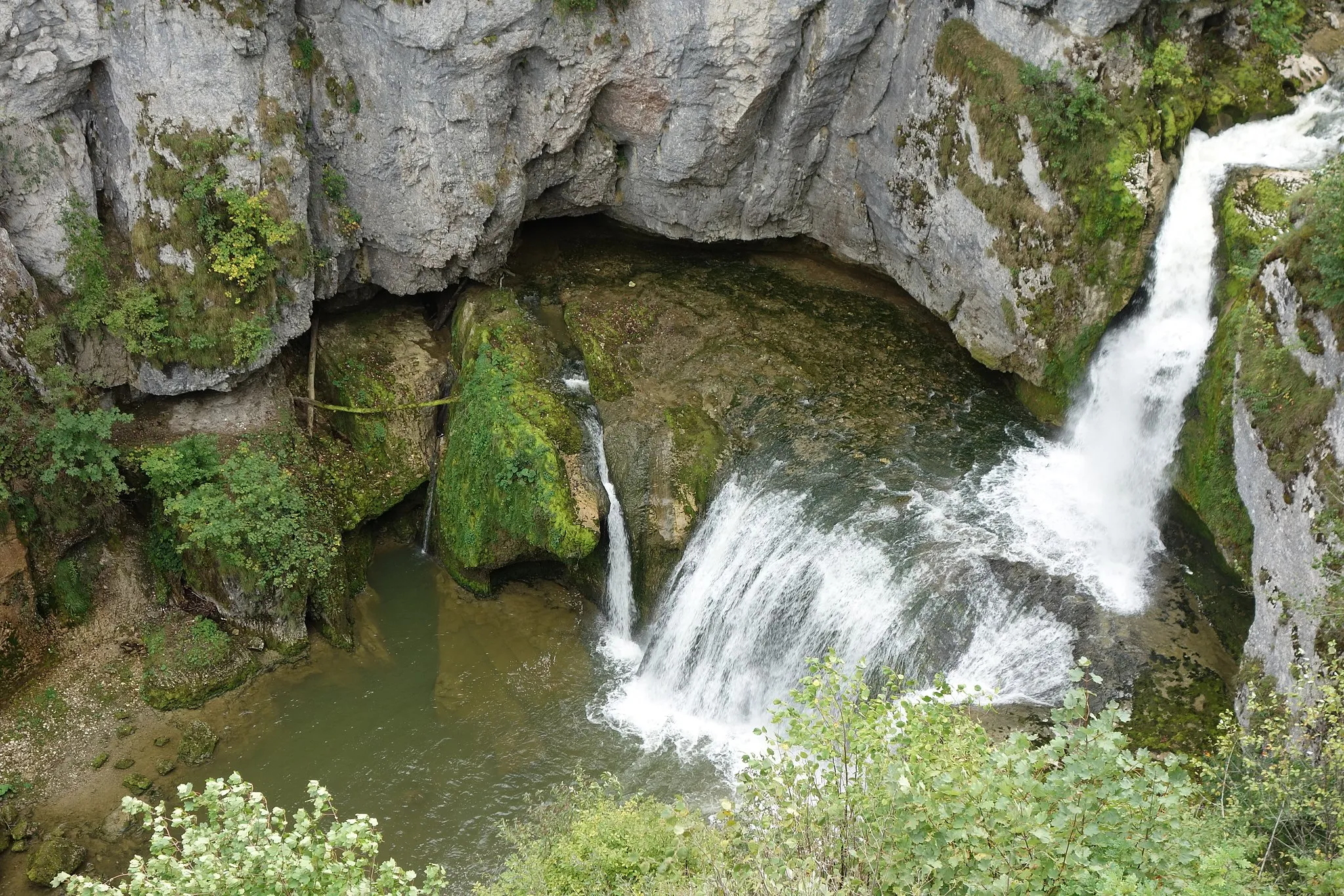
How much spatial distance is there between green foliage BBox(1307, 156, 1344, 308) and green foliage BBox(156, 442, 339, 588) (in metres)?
12.5

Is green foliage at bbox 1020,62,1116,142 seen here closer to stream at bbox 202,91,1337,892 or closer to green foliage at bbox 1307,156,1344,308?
stream at bbox 202,91,1337,892

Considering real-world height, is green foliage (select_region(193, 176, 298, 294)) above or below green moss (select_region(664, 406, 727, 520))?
above

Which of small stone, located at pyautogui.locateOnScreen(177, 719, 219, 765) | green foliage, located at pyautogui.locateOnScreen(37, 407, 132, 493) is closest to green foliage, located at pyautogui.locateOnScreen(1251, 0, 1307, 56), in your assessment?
green foliage, located at pyautogui.locateOnScreen(37, 407, 132, 493)

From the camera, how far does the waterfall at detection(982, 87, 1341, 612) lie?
12.0m

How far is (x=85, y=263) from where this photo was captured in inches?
539

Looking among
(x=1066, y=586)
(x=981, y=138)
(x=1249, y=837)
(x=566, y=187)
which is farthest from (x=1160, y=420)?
(x=566, y=187)

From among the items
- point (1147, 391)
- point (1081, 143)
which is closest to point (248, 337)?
point (1081, 143)

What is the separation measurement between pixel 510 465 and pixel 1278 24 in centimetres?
1168

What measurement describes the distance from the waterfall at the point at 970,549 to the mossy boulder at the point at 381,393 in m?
5.12

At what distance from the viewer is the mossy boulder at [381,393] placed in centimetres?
1583

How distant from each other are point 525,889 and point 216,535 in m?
7.55

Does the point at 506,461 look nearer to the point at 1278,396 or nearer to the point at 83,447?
the point at 83,447

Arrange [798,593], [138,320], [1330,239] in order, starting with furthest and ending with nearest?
[138,320]
[798,593]
[1330,239]

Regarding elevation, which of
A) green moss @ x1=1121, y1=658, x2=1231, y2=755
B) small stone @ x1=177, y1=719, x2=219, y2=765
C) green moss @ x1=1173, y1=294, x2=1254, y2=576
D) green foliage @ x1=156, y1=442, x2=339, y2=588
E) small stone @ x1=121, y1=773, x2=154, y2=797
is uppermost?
green moss @ x1=1173, y1=294, x2=1254, y2=576
